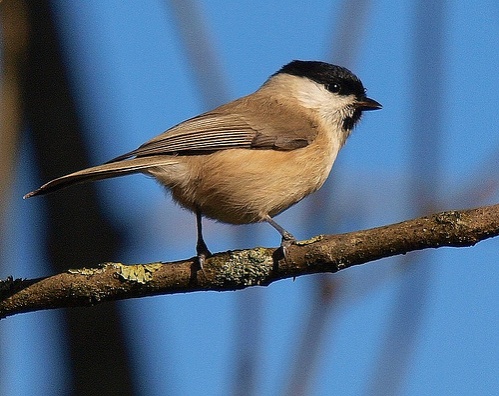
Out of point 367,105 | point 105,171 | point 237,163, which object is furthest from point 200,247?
point 367,105

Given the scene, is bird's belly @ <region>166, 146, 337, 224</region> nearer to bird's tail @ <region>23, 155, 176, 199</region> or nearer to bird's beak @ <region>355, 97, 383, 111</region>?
bird's tail @ <region>23, 155, 176, 199</region>

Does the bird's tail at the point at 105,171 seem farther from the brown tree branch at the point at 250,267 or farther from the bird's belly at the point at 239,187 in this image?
the brown tree branch at the point at 250,267

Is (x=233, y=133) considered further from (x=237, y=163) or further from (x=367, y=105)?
(x=367, y=105)

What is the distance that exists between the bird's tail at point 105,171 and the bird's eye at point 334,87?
1.11m

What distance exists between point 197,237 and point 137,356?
0.60 metres

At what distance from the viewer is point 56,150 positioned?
348 centimetres

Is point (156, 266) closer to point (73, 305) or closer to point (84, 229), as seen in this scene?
point (73, 305)

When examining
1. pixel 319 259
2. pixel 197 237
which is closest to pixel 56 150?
pixel 197 237

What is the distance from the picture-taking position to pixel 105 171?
2.91 metres

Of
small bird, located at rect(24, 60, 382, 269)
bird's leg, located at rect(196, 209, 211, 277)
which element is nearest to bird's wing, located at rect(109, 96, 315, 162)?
small bird, located at rect(24, 60, 382, 269)

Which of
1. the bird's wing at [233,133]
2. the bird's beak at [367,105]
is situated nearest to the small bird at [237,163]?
the bird's wing at [233,133]

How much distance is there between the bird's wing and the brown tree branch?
0.74 metres

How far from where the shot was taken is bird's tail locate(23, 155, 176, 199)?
9.02 ft

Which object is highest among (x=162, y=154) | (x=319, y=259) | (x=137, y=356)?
(x=162, y=154)
